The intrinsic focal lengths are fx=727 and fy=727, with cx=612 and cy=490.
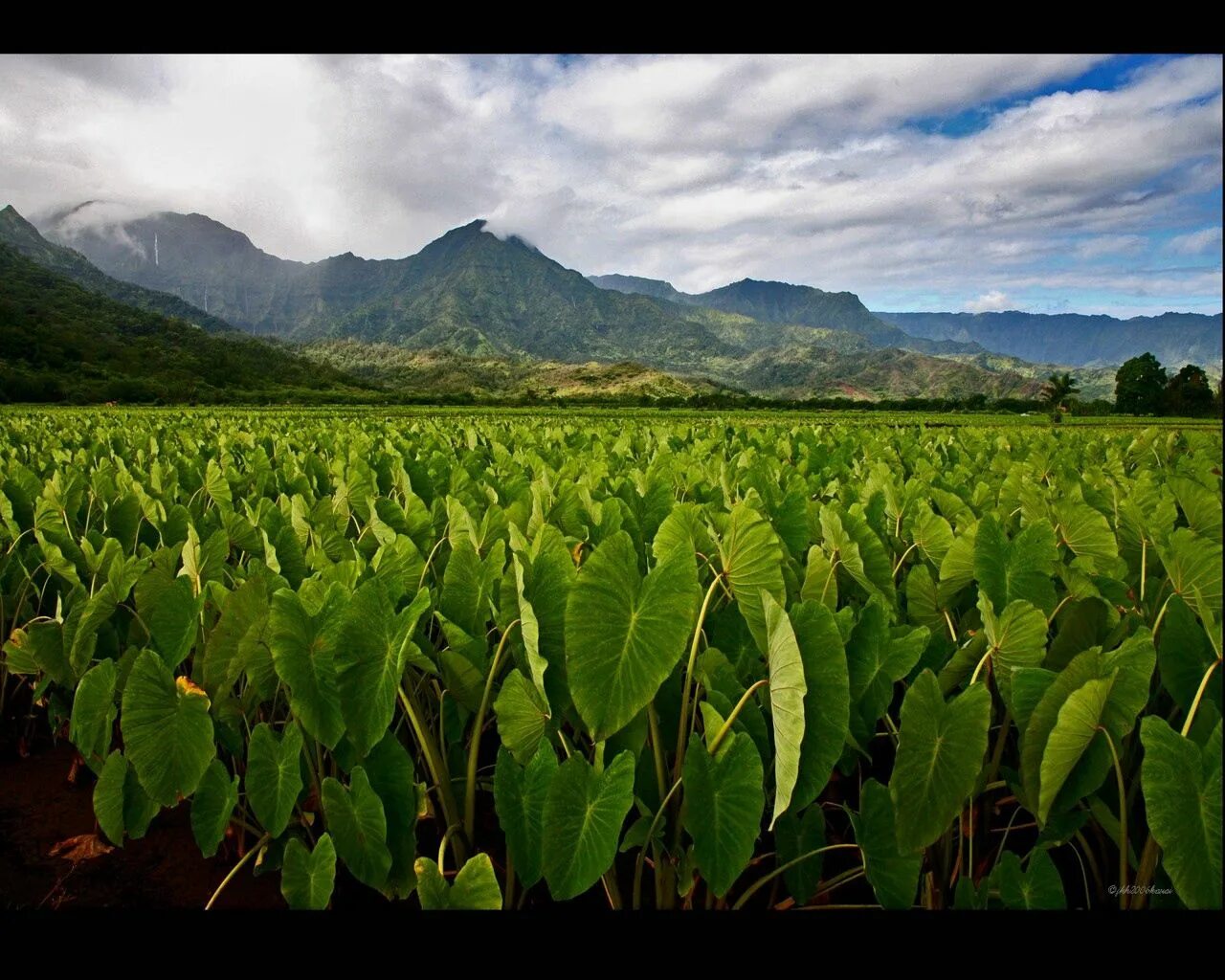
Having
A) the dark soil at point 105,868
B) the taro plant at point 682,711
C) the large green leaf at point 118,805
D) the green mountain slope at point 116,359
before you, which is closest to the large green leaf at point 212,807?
the taro plant at point 682,711

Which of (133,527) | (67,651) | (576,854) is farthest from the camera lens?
(133,527)

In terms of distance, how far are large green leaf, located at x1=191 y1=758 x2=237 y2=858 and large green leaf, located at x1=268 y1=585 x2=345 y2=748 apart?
228mm

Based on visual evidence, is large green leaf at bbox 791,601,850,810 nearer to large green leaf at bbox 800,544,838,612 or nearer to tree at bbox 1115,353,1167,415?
large green leaf at bbox 800,544,838,612

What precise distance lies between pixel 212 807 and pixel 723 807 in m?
0.87

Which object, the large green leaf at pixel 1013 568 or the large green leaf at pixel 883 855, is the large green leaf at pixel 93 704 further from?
the large green leaf at pixel 1013 568

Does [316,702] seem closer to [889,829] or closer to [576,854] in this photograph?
[576,854]

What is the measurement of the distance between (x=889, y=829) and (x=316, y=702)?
885 millimetres

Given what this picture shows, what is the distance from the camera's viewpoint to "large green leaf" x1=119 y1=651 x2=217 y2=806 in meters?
1.16

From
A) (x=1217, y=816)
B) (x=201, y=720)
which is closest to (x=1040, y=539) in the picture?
(x=1217, y=816)

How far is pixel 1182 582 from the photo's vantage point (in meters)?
1.33

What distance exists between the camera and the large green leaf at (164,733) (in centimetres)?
116

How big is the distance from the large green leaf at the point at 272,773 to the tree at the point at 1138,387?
21.4 metres

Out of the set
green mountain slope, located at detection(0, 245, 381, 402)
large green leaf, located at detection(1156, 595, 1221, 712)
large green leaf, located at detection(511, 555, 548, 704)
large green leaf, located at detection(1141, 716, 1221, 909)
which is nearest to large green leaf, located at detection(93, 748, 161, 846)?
large green leaf, located at detection(511, 555, 548, 704)

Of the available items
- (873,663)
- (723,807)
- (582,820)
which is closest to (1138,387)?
(873,663)
